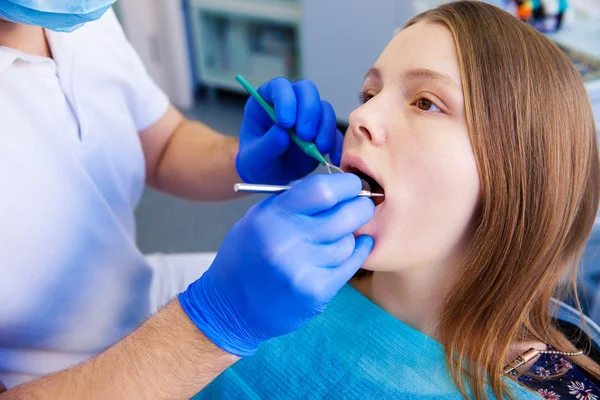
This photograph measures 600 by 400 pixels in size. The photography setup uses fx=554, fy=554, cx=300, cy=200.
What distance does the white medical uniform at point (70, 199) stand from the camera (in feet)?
3.24

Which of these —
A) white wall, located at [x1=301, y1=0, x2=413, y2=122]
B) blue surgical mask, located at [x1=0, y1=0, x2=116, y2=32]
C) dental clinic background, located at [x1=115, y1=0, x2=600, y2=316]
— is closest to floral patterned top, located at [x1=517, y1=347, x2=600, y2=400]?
dental clinic background, located at [x1=115, y1=0, x2=600, y2=316]

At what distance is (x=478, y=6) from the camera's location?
0.93m

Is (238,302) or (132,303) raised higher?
(238,302)

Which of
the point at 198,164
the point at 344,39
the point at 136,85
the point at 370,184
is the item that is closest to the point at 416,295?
the point at 370,184

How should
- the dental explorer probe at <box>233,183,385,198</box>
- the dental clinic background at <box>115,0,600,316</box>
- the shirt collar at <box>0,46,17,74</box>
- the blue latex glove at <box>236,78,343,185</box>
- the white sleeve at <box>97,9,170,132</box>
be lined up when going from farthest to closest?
the dental clinic background at <box>115,0,600,316</box>
the white sleeve at <box>97,9,170,132</box>
the blue latex glove at <box>236,78,343,185</box>
the shirt collar at <box>0,46,17,74</box>
the dental explorer probe at <box>233,183,385,198</box>

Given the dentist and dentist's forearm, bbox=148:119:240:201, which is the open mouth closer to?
the dentist

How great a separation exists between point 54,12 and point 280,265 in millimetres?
566

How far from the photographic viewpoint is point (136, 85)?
4.21 feet

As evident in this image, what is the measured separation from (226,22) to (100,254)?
263cm

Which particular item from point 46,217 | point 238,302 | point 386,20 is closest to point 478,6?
point 238,302

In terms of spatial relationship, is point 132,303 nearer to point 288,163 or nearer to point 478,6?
point 288,163

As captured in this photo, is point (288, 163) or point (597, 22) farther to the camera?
point (597, 22)

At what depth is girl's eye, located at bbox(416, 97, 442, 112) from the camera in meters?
0.88

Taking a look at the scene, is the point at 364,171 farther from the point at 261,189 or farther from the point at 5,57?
the point at 5,57
